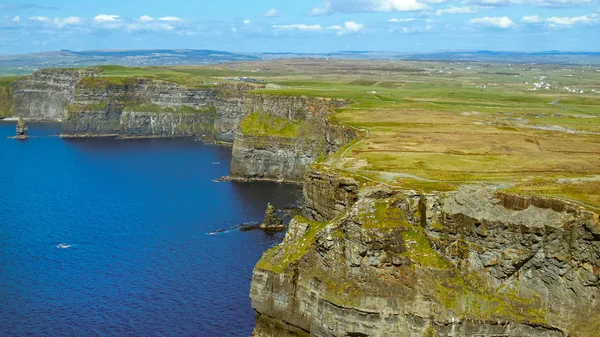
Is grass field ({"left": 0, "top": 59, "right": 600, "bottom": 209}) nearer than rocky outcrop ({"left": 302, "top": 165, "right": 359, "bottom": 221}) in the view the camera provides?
No

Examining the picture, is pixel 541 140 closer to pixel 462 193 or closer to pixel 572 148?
pixel 572 148

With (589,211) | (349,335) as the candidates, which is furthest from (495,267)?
(349,335)

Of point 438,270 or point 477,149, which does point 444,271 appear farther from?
point 477,149

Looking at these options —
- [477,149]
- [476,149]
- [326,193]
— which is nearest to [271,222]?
[476,149]

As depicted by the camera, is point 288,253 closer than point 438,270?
No

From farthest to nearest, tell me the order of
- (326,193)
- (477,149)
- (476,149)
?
(476,149), (477,149), (326,193)

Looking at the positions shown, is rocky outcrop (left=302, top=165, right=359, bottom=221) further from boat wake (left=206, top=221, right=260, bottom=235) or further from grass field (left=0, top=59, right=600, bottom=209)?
boat wake (left=206, top=221, right=260, bottom=235)

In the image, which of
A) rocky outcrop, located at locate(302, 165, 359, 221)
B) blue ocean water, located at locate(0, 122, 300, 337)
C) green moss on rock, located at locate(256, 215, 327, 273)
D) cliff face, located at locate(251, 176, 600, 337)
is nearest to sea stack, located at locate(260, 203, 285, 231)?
blue ocean water, located at locate(0, 122, 300, 337)
